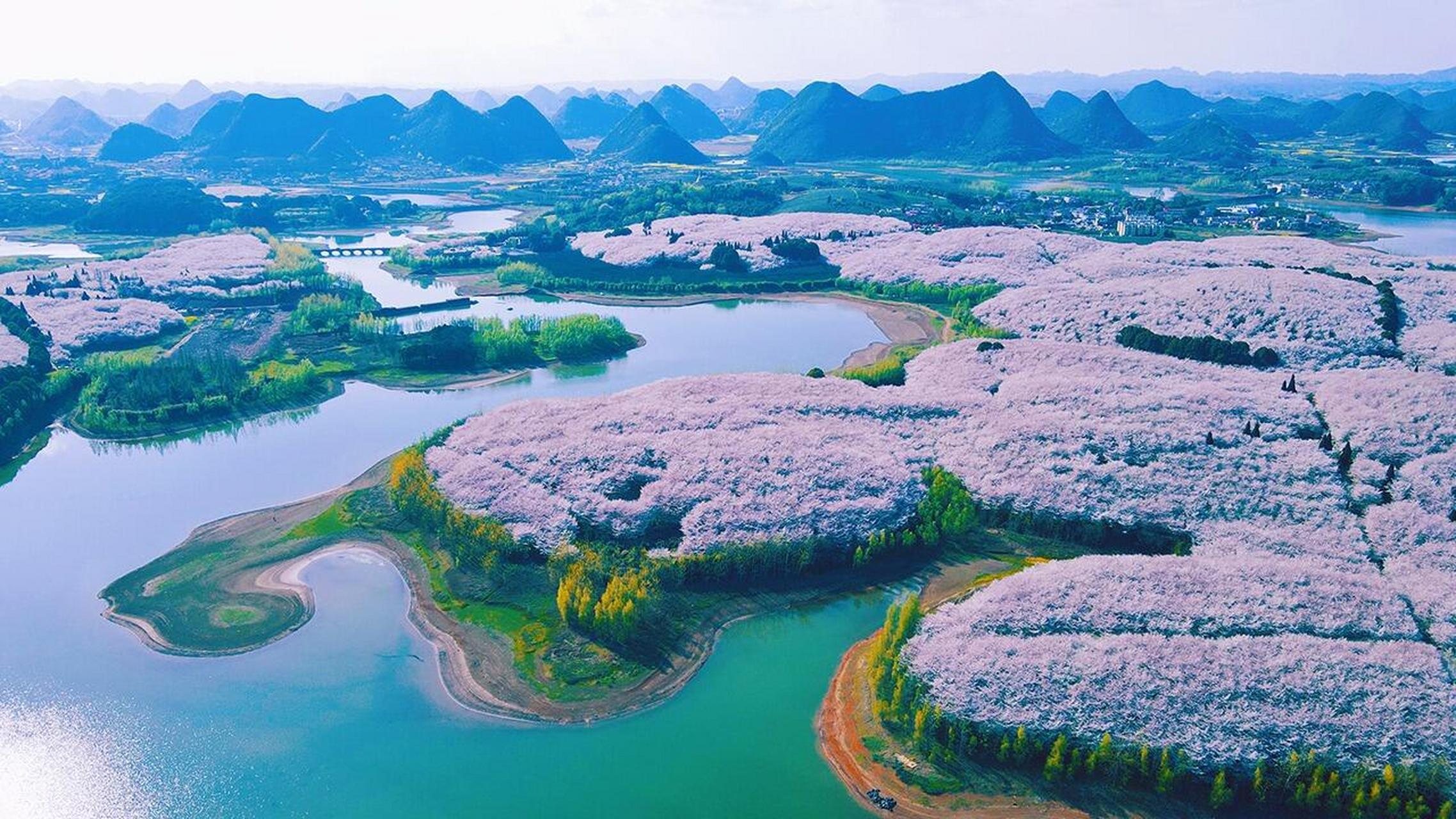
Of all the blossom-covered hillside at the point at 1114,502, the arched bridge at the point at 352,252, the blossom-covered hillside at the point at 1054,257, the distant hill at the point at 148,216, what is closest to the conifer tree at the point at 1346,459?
the blossom-covered hillside at the point at 1114,502

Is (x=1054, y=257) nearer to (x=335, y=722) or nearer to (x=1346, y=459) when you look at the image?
(x=1346, y=459)

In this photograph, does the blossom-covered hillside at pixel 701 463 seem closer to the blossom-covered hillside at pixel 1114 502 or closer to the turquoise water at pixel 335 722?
the blossom-covered hillside at pixel 1114 502

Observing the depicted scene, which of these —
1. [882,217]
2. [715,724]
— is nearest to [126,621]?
[715,724]

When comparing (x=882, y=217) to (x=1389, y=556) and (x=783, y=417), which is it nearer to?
(x=783, y=417)

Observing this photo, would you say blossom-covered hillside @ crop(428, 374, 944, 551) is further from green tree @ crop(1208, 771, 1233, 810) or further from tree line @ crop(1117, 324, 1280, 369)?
tree line @ crop(1117, 324, 1280, 369)

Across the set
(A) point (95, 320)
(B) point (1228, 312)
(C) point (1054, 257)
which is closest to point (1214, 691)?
(B) point (1228, 312)

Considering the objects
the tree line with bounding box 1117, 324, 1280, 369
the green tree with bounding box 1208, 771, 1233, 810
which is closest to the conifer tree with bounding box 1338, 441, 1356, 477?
the tree line with bounding box 1117, 324, 1280, 369
